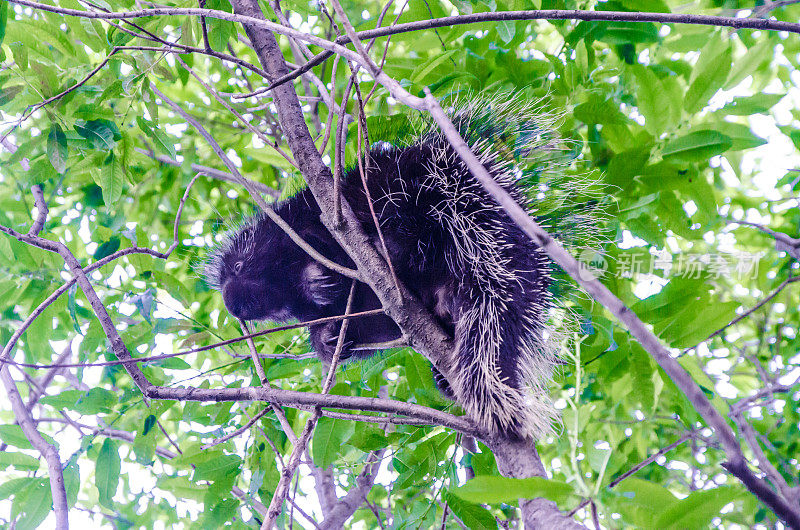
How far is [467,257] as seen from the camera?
1909 mm

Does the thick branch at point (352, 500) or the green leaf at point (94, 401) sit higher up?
the green leaf at point (94, 401)

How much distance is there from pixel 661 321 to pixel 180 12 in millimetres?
1526

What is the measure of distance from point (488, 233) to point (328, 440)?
82 cm

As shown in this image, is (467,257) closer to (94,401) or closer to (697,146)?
(697,146)

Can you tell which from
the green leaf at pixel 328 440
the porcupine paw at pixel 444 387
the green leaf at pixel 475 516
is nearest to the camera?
the green leaf at pixel 475 516

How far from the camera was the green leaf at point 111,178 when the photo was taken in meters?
1.98

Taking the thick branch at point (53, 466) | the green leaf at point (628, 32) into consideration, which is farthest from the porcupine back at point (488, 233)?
the thick branch at point (53, 466)

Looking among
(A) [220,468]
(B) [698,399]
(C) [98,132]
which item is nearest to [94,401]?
(A) [220,468]

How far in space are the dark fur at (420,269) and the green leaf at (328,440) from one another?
339 millimetres

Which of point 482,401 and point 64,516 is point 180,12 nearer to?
point 482,401

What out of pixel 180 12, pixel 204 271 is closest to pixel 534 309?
pixel 180 12

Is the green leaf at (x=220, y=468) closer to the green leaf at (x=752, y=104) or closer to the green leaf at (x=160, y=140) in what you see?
the green leaf at (x=160, y=140)

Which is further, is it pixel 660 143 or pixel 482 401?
pixel 660 143

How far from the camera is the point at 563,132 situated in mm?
2014
